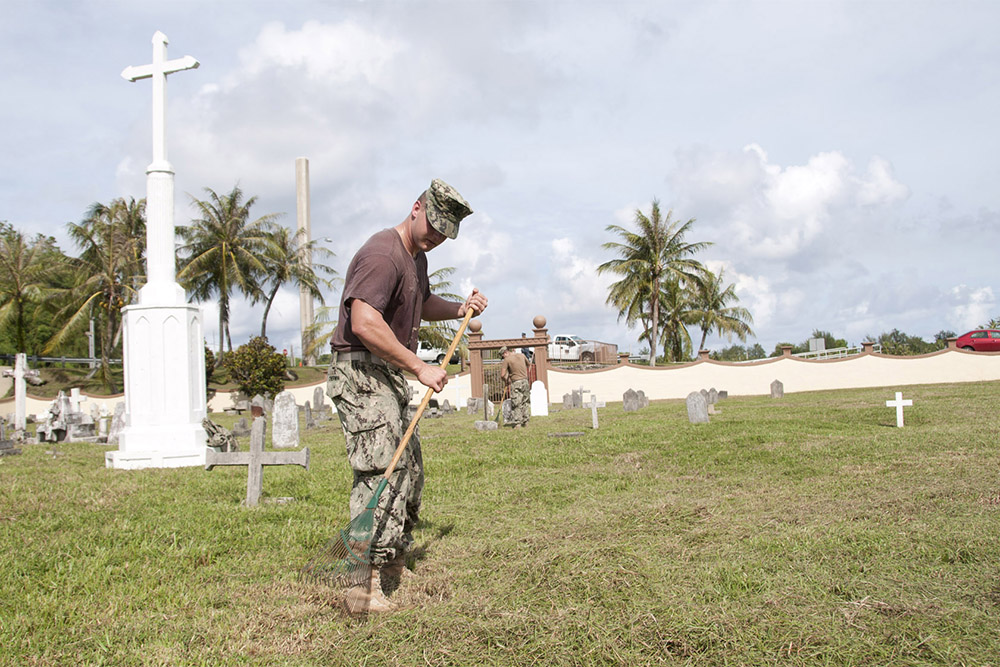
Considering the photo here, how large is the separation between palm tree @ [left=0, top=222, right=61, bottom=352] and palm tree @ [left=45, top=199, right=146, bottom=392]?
171 cm

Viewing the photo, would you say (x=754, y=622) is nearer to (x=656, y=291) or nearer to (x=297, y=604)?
(x=297, y=604)

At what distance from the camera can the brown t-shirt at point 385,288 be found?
11.6 feet

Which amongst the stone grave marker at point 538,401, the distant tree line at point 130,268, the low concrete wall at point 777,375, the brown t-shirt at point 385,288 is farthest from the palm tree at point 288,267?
the brown t-shirt at point 385,288

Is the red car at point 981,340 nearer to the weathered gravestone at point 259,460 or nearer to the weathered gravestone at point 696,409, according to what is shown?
the weathered gravestone at point 696,409

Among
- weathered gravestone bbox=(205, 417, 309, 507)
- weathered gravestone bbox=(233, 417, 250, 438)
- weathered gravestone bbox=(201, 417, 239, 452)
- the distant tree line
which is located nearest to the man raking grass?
weathered gravestone bbox=(205, 417, 309, 507)

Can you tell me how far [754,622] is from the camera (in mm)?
3154

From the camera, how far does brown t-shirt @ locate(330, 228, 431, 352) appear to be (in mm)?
3539

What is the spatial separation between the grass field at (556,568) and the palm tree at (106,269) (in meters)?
33.0

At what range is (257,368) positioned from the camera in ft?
95.2

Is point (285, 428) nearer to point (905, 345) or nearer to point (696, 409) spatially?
point (696, 409)

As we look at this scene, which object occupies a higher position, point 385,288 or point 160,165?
point 160,165

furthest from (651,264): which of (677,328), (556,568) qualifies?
(556,568)

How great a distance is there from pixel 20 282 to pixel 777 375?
126 feet

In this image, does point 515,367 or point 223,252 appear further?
point 223,252
